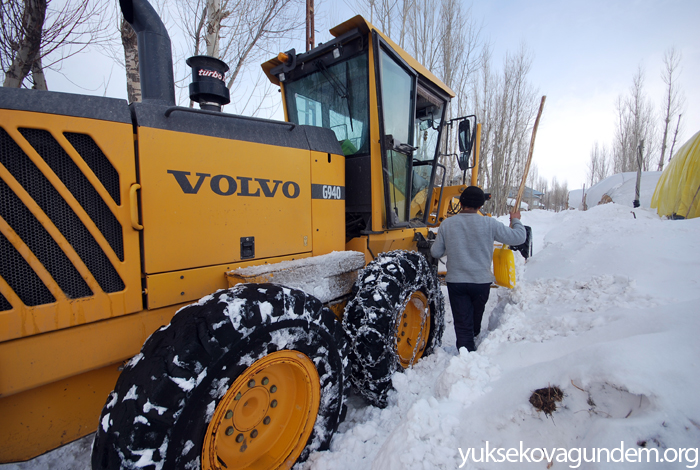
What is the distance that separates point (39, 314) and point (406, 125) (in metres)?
2.88

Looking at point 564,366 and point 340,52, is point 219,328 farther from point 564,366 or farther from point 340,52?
point 340,52

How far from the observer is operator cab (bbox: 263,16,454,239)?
2.68 m

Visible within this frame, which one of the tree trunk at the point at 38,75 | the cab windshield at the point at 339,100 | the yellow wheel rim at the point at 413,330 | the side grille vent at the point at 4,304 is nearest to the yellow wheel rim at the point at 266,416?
the side grille vent at the point at 4,304

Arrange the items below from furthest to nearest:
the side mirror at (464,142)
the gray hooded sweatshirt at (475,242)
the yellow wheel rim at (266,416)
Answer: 1. the side mirror at (464,142)
2. the gray hooded sweatshirt at (475,242)
3. the yellow wheel rim at (266,416)

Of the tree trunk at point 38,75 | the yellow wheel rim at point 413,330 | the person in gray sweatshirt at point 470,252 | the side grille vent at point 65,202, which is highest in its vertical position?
the tree trunk at point 38,75

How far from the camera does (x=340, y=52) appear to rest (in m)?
2.71

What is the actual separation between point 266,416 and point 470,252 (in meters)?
2.02

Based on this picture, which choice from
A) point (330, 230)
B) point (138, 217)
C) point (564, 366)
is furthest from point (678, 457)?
point (138, 217)

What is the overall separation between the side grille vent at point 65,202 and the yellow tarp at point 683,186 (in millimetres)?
10841

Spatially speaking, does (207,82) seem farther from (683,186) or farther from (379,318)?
(683,186)

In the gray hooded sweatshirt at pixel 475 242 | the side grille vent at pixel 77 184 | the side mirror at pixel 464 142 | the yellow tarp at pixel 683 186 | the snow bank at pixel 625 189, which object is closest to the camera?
the side grille vent at pixel 77 184

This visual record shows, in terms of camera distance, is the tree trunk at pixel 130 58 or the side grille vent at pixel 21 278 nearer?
the side grille vent at pixel 21 278

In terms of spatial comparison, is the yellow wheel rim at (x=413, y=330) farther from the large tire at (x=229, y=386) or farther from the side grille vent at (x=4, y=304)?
the side grille vent at (x=4, y=304)

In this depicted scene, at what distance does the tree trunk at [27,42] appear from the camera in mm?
3729
